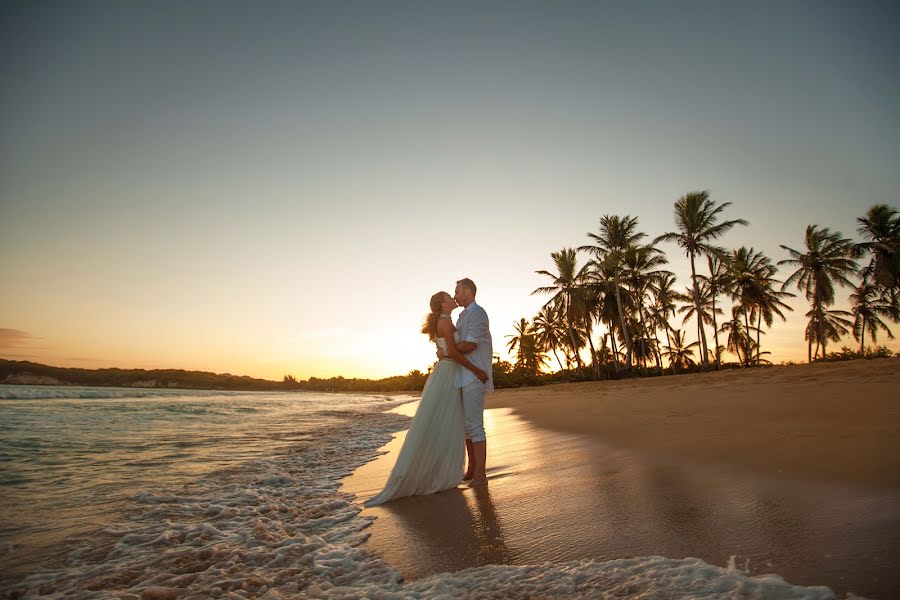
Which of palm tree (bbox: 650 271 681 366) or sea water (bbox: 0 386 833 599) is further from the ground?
palm tree (bbox: 650 271 681 366)

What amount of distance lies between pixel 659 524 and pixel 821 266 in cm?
4400

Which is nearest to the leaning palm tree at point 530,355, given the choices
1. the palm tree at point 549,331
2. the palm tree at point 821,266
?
the palm tree at point 549,331

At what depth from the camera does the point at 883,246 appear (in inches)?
1196

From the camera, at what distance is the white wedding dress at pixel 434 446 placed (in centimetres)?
405

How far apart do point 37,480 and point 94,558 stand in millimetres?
3457

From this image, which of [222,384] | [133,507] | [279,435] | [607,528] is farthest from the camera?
[222,384]

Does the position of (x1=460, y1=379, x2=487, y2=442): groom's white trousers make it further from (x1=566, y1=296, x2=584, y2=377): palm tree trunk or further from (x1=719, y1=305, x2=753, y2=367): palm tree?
(x1=719, y1=305, x2=753, y2=367): palm tree

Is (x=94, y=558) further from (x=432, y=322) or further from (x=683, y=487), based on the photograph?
(x=683, y=487)

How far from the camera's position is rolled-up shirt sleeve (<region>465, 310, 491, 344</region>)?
4578mm

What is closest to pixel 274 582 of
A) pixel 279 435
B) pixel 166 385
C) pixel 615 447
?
pixel 615 447

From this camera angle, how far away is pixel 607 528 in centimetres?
251

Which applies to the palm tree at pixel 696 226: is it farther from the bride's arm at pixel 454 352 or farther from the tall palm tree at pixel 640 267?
the bride's arm at pixel 454 352

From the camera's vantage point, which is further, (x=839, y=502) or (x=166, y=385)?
(x=166, y=385)

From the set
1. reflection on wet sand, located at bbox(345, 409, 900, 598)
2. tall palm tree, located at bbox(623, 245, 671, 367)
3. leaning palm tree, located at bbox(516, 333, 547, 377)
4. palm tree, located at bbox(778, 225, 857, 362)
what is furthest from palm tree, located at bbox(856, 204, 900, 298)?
reflection on wet sand, located at bbox(345, 409, 900, 598)
